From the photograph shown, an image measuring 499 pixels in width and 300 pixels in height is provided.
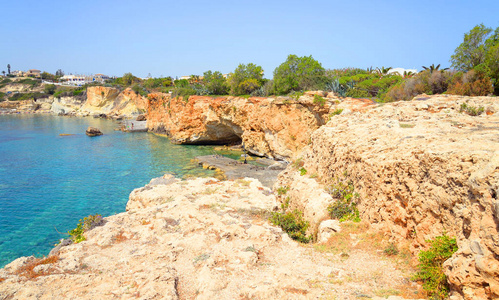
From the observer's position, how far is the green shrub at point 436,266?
4.89 m

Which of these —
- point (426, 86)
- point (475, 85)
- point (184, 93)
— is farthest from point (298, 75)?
point (475, 85)

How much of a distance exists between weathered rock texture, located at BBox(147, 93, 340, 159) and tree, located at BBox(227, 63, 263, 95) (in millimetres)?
4433

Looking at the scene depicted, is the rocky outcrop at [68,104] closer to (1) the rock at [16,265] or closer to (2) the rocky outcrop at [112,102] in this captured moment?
(2) the rocky outcrop at [112,102]

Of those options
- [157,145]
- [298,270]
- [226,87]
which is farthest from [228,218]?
[226,87]

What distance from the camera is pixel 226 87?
145 feet

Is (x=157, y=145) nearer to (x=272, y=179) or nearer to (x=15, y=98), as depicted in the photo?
(x=272, y=179)

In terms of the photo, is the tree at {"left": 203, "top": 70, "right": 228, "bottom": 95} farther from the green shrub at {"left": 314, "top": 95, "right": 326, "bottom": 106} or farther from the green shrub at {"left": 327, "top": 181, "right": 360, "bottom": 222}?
the green shrub at {"left": 327, "top": 181, "right": 360, "bottom": 222}

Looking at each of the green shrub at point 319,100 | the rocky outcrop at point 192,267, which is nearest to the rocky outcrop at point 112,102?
the green shrub at point 319,100

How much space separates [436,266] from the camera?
521 centimetres

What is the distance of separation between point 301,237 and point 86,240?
7421mm

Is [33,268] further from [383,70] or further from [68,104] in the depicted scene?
[68,104]

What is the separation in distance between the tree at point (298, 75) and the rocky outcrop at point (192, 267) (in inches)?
897

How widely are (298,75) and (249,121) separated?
8.23 meters

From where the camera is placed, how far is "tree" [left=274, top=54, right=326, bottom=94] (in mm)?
31092
